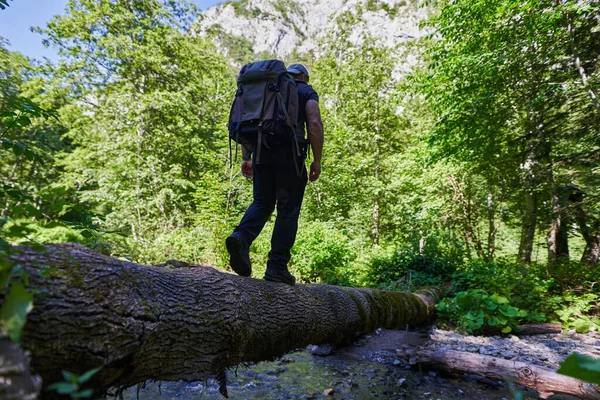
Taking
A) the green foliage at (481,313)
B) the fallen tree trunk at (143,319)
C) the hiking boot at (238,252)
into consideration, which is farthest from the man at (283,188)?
the green foliage at (481,313)

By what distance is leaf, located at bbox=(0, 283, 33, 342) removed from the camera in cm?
64

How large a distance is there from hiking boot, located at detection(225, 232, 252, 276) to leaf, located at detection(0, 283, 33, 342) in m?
1.75

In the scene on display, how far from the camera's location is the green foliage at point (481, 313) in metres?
5.69

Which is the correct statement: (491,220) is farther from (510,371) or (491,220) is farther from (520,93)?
(510,371)

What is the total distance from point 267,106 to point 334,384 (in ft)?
9.65

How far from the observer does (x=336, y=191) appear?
13633 millimetres

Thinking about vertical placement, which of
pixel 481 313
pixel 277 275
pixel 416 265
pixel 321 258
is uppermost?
pixel 416 265

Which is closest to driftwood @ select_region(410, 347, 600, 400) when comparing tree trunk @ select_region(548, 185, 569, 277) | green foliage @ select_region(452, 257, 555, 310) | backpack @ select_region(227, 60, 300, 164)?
backpack @ select_region(227, 60, 300, 164)

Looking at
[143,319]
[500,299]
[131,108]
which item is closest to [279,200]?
[143,319]

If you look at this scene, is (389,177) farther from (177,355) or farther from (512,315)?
(177,355)

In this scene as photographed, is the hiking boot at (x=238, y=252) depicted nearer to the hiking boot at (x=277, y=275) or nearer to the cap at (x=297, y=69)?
the hiking boot at (x=277, y=275)

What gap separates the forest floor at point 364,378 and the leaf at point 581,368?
2.08m

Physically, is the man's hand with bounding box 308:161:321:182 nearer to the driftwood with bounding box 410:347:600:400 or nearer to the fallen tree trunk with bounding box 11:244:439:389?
the fallen tree trunk with bounding box 11:244:439:389

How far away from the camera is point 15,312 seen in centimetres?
67
